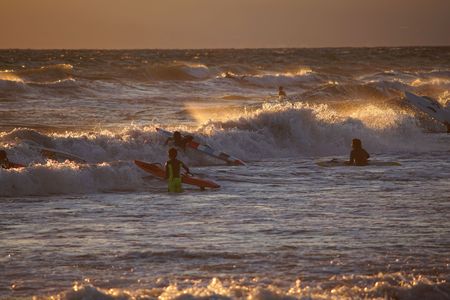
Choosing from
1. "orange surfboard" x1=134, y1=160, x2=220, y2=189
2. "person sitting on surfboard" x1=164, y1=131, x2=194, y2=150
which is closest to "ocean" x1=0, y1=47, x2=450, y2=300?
"orange surfboard" x1=134, y1=160, x2=220, y2=189

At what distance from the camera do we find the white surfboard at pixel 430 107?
3531 centimetres

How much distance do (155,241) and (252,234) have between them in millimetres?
1512

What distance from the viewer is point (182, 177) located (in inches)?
752

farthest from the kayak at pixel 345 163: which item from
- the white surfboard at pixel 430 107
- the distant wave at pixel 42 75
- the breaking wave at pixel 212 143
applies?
the distant wave at pixel 42 75

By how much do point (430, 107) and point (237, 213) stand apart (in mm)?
22298

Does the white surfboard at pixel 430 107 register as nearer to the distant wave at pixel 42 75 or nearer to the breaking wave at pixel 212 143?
the breaking wave at pixel 212 143

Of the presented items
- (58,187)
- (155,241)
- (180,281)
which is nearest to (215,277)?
(180,281)

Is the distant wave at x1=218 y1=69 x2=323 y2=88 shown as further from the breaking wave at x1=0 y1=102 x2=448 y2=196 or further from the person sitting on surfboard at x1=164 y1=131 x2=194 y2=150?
the person sitting on surfboard at x1=164 y1=131 x2=194 y2=150

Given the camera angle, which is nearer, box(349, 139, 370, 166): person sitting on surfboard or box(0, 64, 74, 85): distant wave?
box(349, 139, 370, 166): person sitting on surfboard

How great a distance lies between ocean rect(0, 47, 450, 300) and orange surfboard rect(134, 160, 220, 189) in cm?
13

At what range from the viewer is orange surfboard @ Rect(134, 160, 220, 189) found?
61.7 ft

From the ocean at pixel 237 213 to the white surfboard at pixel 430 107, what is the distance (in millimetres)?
376

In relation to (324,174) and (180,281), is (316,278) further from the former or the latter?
(324,174)

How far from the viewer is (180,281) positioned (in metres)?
10.6
